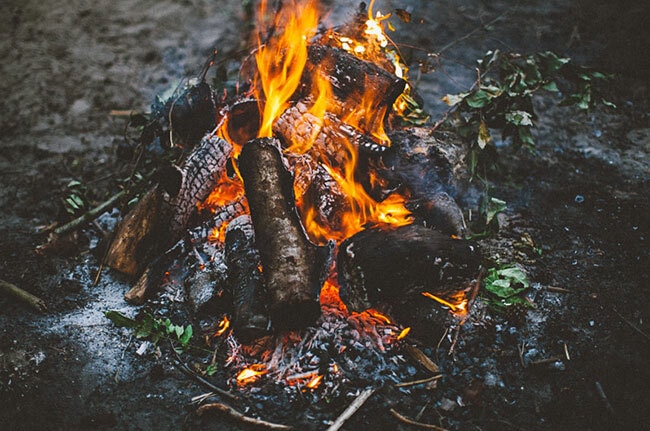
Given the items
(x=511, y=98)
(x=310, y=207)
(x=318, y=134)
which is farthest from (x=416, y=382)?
(x=511, y=98)

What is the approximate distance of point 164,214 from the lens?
9.76 feet

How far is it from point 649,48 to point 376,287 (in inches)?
198

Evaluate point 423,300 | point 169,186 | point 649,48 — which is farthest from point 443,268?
point 649,48

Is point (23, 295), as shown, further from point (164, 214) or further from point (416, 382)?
point (416, 382)

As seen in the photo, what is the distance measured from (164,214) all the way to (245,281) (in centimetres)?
81

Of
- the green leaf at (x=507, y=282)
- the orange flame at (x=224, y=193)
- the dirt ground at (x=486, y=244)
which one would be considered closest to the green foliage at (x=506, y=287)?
the green leaf at (x=507, y=282)

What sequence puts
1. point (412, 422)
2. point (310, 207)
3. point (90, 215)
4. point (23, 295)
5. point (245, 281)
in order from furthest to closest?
point (90, 215) < point (310, 207) < point (23, 295) < point (245, 281) < point (412, 422)

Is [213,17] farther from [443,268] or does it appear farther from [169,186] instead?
[443,268]

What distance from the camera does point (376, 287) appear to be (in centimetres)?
243

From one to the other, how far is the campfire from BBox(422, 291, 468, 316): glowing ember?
0.01 meters

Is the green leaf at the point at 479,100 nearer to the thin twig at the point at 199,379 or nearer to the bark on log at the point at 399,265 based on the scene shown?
the bark on log at the point at 399,265

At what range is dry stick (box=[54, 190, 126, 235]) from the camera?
3.37 metres

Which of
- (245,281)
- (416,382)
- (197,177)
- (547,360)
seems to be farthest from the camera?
(197,177)

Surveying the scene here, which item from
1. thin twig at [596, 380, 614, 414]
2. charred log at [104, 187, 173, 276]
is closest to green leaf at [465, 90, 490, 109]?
thin twig at [596, 380, 614, 414]
